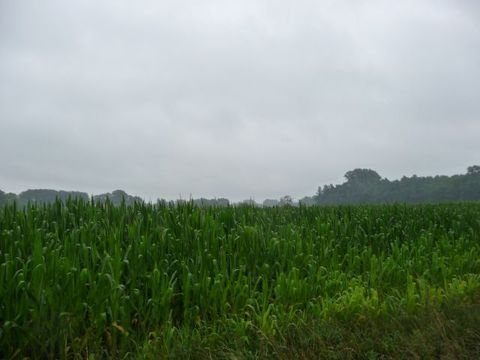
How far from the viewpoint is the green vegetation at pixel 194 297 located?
14.1 ft

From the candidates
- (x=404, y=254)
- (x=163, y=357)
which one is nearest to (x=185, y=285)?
(x=163, y=357)

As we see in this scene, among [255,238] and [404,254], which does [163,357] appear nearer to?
[255,238]

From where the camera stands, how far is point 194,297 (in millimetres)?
5371

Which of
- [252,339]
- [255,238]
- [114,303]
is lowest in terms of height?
[252,339]

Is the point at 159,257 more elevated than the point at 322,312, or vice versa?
the point at 159,257

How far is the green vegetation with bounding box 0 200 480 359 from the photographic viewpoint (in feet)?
14.1

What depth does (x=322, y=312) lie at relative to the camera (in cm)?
545

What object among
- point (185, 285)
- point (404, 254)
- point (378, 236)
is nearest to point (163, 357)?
point (185, 285)

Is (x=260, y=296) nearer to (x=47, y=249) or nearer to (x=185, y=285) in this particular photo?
(x=185, y=285)

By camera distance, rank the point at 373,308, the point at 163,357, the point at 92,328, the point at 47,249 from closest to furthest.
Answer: the point at 163,357 → the point at 92,328 → the point at 47,249 → the point at 373,308

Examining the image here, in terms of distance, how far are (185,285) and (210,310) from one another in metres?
0.44

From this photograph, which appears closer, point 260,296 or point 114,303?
point 114,303

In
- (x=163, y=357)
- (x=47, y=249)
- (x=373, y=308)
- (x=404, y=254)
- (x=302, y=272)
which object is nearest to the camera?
(x=163, y=357)

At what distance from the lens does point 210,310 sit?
538cm
